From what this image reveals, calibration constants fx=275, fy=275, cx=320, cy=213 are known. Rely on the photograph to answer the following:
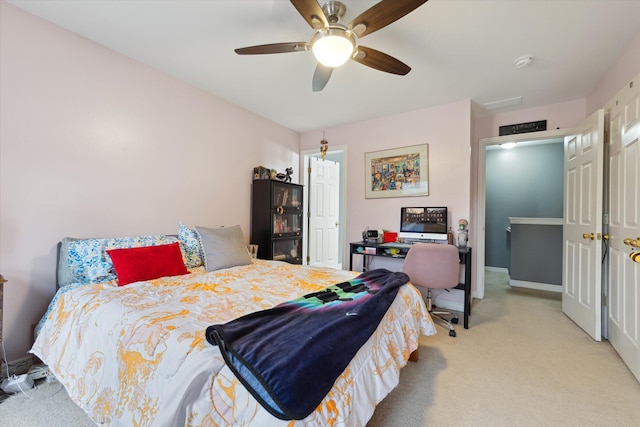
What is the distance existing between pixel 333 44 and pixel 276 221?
92.7 inches

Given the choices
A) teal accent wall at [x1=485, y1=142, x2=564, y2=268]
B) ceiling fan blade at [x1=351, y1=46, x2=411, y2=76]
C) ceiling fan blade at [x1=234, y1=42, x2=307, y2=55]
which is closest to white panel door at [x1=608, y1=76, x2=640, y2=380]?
ceiling fan blade at [x1=351, y1=46, x2=411, y2=76]

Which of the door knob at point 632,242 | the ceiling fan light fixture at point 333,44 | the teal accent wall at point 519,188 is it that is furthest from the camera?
the teal accent wall at point 519,188

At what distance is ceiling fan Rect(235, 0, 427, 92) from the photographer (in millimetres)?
1495

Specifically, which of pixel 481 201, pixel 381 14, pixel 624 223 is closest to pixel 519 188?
pixel 481 201

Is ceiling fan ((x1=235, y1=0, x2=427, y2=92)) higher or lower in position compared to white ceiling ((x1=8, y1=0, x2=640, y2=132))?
lower

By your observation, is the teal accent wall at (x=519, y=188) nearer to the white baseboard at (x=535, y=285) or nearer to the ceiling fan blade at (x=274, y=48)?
the white baseboard at (x=535, y=285)

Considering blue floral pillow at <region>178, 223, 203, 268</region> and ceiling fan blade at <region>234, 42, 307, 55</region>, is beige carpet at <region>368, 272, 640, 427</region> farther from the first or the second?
ceiling fan blade at <region>234, 42, 307, 55</region>

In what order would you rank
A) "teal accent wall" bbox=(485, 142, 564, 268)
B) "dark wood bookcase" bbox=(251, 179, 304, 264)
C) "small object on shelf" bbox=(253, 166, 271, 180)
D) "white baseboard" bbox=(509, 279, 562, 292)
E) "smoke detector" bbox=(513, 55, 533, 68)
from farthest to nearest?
1. "teal accent wall" bbox=(485, 142, 564, 268)
2. "white baseboard" bbox=(509, 279, 562, 292)
3. "small object on shelf" bbox=(253, 166, 271, 180)
4. "dark wood bookcase" bbox=(251, 179, 304, 264)
5. "smoke detector" bbox=(513, 55, 533, 68)

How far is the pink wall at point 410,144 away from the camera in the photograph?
335 centimetres

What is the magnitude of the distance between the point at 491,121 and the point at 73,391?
4826mm

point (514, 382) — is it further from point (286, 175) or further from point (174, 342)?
point (286, 175)

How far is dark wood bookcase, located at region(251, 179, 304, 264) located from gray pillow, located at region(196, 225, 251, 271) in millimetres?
777

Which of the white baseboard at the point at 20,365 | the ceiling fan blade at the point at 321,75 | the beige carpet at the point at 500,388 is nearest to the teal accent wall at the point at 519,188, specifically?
the beige carpet at the point at 500,388

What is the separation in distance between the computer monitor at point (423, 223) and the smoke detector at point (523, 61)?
5.21 feet
